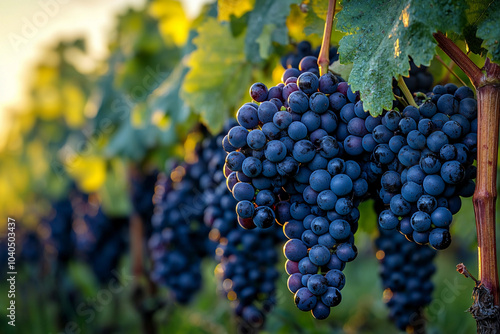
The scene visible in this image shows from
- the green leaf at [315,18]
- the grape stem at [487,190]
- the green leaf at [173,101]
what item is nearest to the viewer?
the grape stem at [487,190]

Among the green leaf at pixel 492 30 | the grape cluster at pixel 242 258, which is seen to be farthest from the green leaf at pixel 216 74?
the green leaf at pixel 492 30

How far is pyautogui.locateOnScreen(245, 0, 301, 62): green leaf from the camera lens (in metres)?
1.34

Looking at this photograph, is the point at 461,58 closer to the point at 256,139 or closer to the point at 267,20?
the point at 256,139

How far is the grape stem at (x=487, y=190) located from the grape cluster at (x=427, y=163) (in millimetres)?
38

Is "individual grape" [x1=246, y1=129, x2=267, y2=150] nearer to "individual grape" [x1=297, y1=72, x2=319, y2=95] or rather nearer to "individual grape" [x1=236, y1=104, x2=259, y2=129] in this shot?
"individual grape" [x1=236, y1=104, x2=259, y2=129]

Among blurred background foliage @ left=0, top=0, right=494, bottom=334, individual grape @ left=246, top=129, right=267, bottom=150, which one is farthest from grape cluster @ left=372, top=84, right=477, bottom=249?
blurred background foliage @ left=0, top=0, right=494, bottom=334

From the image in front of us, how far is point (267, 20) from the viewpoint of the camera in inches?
54.4

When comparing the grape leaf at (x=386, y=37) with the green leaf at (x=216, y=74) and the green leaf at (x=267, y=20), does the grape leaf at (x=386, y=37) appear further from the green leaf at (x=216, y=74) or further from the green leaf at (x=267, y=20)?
the green leaf at (x=216, y=74)

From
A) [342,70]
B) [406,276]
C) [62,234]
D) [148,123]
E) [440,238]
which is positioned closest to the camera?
[440,238]

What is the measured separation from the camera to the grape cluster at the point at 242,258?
161 centimetres

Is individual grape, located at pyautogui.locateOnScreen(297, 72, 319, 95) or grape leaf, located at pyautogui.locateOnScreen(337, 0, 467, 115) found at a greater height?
grape leaf, located at pyautogui.locateOnScreen(337, 0, 467, 115)

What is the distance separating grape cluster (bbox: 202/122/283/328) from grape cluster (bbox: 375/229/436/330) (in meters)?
0.42

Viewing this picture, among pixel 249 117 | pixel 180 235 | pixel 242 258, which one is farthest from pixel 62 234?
pixel 249 117

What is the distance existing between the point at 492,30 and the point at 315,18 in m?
0.54
